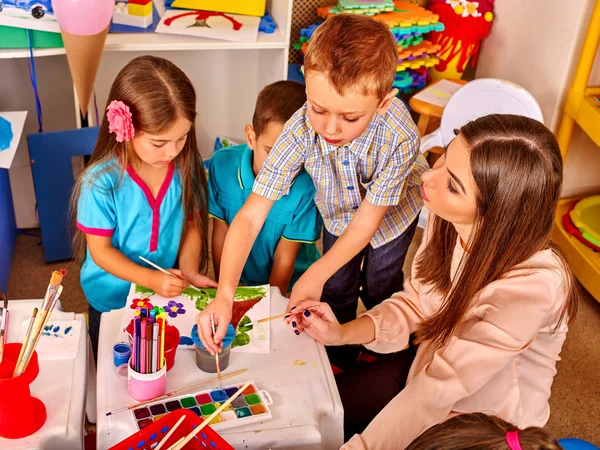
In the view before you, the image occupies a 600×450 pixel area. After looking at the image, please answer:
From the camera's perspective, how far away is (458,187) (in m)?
1.12

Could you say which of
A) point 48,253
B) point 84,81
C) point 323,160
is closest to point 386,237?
point 323,160

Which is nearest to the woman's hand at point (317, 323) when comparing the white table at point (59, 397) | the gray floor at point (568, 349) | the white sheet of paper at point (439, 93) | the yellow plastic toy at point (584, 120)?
the white table at point (59, 397)

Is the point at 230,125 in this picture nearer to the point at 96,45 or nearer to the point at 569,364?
the point at 96,45

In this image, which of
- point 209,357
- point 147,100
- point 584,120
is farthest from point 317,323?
point 584,120

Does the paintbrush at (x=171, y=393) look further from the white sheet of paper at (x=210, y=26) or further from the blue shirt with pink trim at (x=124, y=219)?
the white sheet of paper at (x=210, y=26)

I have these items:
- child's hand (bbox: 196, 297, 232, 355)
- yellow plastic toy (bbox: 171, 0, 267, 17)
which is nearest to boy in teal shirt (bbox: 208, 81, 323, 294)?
child's hand (bbox: 196, 297, 232, 355)

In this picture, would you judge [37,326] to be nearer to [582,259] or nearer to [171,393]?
[171,393]

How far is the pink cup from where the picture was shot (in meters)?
1.02

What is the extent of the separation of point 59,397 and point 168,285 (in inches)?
12.4

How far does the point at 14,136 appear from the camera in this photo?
186 centimetres

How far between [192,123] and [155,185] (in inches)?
6.3

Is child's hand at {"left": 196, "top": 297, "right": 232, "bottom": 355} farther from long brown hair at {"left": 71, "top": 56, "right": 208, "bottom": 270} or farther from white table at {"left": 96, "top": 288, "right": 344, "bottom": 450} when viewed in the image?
long brown hair at {"left": 71, "top": 56, "right": 208, "bottom": 270}

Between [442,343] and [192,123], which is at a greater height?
[192,123]

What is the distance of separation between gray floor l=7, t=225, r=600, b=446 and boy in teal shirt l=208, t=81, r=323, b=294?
25.1 inches
